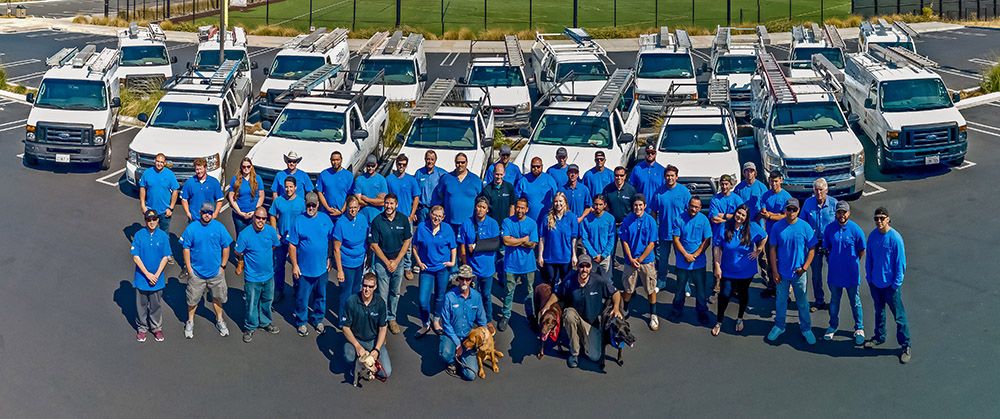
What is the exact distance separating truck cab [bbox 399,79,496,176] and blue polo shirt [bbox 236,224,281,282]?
570 centimetres

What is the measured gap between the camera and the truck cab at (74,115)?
74.3 feet

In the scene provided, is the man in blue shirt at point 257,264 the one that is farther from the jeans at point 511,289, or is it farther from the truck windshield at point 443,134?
the truck windshield at point 443,134

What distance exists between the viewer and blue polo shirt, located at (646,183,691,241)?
1526 centimetres

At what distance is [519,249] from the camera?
1449 cm

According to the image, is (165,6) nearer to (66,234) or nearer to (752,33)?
(752,33)

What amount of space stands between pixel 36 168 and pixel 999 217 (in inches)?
687

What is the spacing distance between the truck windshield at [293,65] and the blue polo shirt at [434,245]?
15314 millimetres

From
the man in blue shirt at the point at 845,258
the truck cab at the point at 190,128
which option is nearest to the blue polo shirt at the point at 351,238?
the man in blue shirt at the point at 845,258

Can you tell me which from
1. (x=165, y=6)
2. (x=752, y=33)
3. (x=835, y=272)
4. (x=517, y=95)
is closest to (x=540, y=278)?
(x=835, y=272)

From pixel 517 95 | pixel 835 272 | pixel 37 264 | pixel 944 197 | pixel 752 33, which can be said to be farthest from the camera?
pixel 752 33

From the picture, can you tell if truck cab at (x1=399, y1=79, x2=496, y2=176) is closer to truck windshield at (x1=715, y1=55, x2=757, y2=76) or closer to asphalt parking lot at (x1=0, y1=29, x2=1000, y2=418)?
asphalt parking lot at (x1=0, y1=29, x2=1000, y2=418)

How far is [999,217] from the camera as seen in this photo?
1923 cm

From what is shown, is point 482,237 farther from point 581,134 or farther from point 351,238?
point 581,134

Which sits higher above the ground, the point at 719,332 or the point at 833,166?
the point at 833,166
